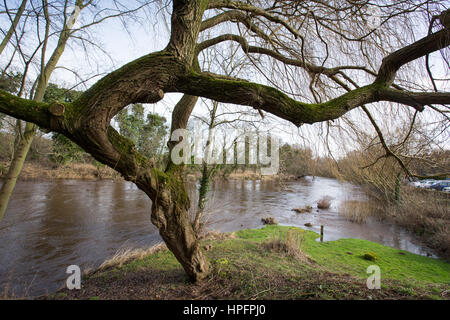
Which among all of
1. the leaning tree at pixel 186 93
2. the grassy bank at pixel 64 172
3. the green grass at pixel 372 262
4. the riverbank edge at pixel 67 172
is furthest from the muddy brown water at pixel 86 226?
the leaning tree at pixel 186 93

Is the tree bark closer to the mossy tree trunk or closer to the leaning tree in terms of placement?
the mossy tree trunk

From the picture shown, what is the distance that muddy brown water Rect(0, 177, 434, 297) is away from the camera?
509cm

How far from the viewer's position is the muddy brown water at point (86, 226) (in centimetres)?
509

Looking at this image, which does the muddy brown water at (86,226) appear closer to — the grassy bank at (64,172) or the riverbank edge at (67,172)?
the riverbank edge at (67,172)

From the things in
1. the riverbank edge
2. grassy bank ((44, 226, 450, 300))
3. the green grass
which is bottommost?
the green grass

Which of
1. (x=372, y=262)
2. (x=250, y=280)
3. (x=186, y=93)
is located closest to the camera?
(x=186, y=93)

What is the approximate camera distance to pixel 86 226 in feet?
26.6

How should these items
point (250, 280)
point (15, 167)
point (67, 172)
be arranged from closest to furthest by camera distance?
point (250, 280)
point (15, 167)
point (67, 172)

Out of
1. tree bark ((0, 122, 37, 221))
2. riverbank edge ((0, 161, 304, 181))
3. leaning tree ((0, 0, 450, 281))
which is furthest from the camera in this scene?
riverbank edge ((0, 161, 304, 181))

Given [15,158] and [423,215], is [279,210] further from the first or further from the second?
[15,158]

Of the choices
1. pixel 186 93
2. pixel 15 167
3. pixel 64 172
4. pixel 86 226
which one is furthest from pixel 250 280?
pixel 64 172

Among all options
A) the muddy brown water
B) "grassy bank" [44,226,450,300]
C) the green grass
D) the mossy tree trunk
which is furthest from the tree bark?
the green grass

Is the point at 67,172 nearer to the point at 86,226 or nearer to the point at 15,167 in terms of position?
the point at 86,226
